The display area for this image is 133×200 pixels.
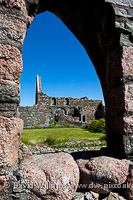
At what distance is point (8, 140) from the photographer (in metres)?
1.31

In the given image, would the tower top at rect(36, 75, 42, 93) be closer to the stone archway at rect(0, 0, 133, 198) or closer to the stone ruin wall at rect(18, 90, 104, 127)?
the stone ruin wall at rect(18, 90, 104, 127)

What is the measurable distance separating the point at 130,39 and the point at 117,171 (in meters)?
1.69

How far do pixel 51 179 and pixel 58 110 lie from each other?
2270cm

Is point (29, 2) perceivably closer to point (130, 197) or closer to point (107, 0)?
point (107, 0)

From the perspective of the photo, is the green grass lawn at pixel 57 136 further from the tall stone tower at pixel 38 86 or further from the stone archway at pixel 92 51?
the tall stone tower at pixel 38 86

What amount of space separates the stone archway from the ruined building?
1849cm

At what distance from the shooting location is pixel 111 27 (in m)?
1.93

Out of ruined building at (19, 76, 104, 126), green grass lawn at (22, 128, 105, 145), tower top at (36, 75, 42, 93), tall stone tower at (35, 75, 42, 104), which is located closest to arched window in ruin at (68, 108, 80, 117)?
ruined building at (19, 76, 104, 126)

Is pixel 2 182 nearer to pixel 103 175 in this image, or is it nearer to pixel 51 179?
pixel 51 179

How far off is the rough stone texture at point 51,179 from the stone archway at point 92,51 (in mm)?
223

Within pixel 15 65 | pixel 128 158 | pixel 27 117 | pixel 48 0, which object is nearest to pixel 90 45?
pixel 48 0

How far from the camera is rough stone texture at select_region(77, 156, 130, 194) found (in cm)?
153

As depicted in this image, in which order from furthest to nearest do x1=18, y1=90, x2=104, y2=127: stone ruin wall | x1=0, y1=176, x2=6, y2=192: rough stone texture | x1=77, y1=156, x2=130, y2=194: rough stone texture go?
x1=18, y1=90, x2=104, y2=127: stone ruin wall → x1=77, y1=156, x2=130, y2=194: rough stone texture → x1=0, y1=176, x2=6, y2=192: rough stone texture

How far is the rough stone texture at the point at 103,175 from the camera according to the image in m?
1.53
